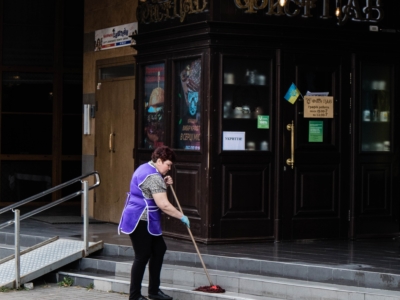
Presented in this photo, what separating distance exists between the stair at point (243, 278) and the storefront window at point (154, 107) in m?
2.08

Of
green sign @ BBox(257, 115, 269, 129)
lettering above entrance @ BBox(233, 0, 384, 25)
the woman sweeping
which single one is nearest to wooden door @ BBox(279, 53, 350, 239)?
green sign @ BBox(257, 115, 269, 129)

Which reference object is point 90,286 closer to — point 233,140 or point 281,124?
point 233,140

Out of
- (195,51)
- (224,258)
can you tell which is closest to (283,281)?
(224,258)

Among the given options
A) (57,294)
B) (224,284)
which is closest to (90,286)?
(57,294)

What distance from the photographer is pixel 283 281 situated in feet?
32.8

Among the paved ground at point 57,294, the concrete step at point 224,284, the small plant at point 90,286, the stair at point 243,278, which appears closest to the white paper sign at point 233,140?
the stair at point 243,278

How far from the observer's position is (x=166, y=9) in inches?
512

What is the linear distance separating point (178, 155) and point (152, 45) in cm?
167

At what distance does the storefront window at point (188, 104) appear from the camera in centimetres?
1251

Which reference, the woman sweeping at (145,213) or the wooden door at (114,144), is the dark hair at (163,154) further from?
the wooden door at (114,144)

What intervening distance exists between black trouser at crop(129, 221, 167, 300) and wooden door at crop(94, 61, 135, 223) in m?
4.82

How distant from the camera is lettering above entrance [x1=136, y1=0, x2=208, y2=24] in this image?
488 inches

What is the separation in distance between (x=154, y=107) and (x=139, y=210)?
3940 millimetres

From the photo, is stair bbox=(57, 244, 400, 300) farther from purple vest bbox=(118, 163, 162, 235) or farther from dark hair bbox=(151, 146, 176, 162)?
dark hair bbox=(151, 146, 176, 162)
